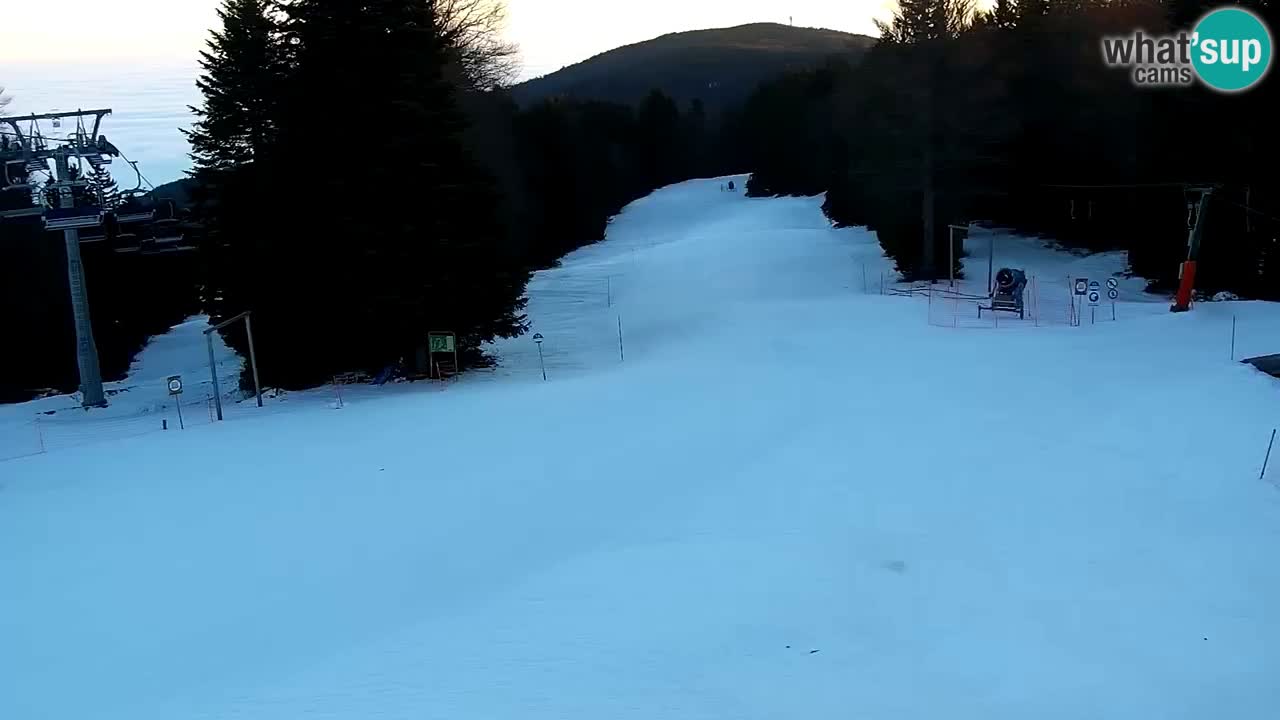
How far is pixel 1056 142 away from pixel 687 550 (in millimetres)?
31739

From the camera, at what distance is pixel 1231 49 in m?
27.8

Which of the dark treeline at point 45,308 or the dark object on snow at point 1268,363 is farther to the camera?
the dark treeline at point 45,308

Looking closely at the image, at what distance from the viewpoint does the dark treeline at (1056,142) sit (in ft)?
89.6

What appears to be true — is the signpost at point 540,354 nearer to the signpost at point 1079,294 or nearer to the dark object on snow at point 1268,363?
the signpost at point 1079,294

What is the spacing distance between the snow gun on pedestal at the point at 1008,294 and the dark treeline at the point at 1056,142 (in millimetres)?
5769

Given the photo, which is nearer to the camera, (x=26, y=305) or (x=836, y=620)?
(x=836, y=620)

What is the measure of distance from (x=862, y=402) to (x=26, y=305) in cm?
3029

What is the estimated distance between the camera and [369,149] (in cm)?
2194

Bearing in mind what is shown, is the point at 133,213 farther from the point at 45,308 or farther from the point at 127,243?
the point at 45,308

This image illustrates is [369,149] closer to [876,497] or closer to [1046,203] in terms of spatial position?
[876,497]

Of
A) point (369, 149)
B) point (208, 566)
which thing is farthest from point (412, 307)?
point (208, 566)

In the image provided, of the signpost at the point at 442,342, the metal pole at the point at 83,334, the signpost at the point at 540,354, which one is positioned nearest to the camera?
the signpost at the point at 442,342

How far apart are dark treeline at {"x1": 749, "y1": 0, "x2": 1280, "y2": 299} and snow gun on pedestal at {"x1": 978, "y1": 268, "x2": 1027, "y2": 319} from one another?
5.77 metres

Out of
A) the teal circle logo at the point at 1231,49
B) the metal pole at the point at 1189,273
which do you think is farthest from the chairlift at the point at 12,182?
the teal circle logo at the point at 1231,49
